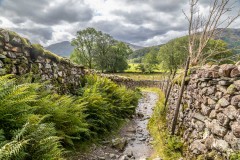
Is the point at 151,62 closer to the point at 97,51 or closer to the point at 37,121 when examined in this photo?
the point at 97,51

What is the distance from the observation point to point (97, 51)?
167ft

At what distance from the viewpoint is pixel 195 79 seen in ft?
22.0

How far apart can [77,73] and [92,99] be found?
244 cm

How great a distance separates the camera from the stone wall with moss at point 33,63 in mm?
5359

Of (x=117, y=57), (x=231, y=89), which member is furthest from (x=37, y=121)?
(x=117, y=57)

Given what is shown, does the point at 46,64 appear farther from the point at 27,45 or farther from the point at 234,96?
the point at 234,96

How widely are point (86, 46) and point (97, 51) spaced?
3171mm

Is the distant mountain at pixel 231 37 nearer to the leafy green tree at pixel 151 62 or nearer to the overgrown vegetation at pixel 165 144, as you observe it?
the overgrown vegetation at pixel 165 144

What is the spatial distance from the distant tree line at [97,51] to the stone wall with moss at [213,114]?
137 feet

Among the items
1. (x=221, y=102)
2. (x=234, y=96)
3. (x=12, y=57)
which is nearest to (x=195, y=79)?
(x=221, y=102)

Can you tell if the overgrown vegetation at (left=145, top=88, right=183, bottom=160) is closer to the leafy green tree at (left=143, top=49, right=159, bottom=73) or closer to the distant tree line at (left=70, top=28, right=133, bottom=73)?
the distant tree line at (left=70, top=28, right=133, bottom=73)

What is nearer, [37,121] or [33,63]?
[37,121]

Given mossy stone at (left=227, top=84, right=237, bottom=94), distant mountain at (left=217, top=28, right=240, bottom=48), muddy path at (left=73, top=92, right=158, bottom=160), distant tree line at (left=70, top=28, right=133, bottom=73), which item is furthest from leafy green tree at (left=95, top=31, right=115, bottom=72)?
mossy stone at (left=227, top=84, right=237, bottom=94)

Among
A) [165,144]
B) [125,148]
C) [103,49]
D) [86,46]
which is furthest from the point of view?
[103,49]
